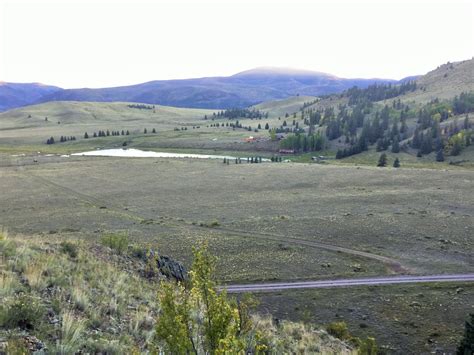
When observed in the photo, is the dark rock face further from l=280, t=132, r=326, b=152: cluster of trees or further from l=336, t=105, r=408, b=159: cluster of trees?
l=280, t=132, r=326, b=152: cluster of trees

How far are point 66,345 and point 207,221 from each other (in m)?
45.8

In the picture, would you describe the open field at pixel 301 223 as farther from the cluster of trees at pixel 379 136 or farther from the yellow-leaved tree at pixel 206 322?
the cluster of trees at pixel 379 136

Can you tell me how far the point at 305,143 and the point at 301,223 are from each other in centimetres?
10761

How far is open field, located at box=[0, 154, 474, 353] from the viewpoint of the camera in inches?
1257

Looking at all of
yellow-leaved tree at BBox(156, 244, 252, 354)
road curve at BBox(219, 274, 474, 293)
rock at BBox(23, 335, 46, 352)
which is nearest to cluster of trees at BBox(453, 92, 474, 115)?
road curve at BBox(219, 274, 474, 293)

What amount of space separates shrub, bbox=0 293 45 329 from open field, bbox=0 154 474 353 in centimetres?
2113

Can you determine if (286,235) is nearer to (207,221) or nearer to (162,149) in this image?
(207,221)

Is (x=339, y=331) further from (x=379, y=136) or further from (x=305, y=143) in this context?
(x=379, y=136)

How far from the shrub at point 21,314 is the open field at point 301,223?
21133 mm

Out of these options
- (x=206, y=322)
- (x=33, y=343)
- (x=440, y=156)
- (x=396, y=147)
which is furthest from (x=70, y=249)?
(x=396, y=147)

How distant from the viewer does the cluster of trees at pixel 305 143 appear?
156375 millimetres

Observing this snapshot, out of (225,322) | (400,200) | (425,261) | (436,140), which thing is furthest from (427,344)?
(436,140)

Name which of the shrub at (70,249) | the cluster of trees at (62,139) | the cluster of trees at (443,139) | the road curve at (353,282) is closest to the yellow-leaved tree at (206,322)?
the shrub at (70,249)

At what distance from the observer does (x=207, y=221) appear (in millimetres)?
55656
